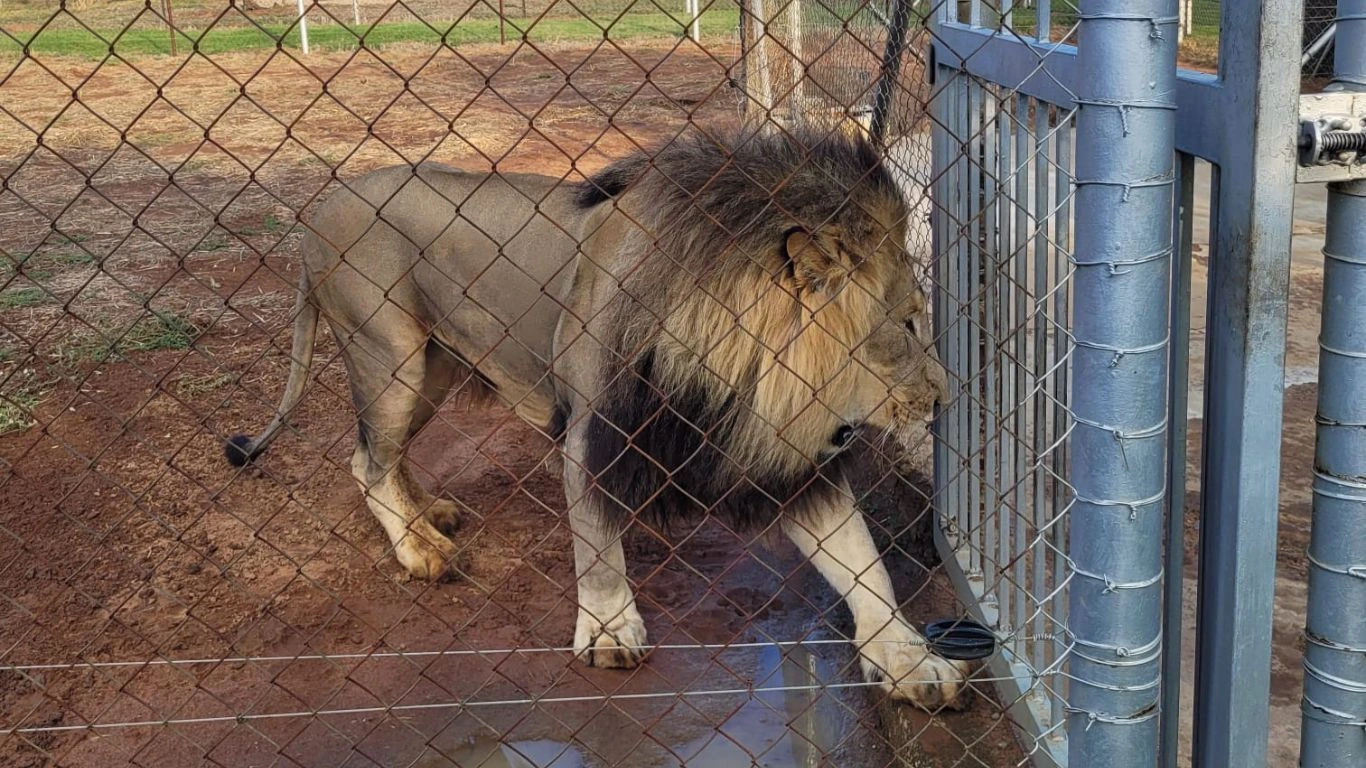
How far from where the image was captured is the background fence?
5.52 ft

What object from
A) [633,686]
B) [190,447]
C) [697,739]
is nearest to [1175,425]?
[697,739]

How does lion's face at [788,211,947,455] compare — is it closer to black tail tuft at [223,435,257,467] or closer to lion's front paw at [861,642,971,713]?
lion's front paw at [861,642,971,713]

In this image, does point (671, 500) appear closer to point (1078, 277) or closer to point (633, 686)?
point (633, 686)

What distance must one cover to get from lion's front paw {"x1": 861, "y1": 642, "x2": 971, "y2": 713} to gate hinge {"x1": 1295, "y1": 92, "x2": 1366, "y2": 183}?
143 centimetres

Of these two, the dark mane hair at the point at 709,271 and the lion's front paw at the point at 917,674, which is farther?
the lion's front paw at the point at 917,674

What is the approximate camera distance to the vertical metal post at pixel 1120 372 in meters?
1.60

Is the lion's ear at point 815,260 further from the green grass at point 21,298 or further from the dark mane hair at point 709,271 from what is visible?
the green grass at point 21,298

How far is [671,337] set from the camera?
2.74m

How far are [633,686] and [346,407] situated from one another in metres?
2.27

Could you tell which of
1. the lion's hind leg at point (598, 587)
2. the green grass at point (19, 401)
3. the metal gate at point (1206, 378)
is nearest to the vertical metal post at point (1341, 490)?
the metal gate at point (1206, 378)

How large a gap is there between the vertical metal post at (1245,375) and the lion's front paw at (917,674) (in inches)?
37.4

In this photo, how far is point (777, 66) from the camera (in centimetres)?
917

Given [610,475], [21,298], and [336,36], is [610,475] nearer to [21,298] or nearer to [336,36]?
[21,298]

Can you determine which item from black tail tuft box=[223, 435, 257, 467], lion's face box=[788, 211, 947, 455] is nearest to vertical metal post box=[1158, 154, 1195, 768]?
lion's face box=[788, 211, 947, 455]
